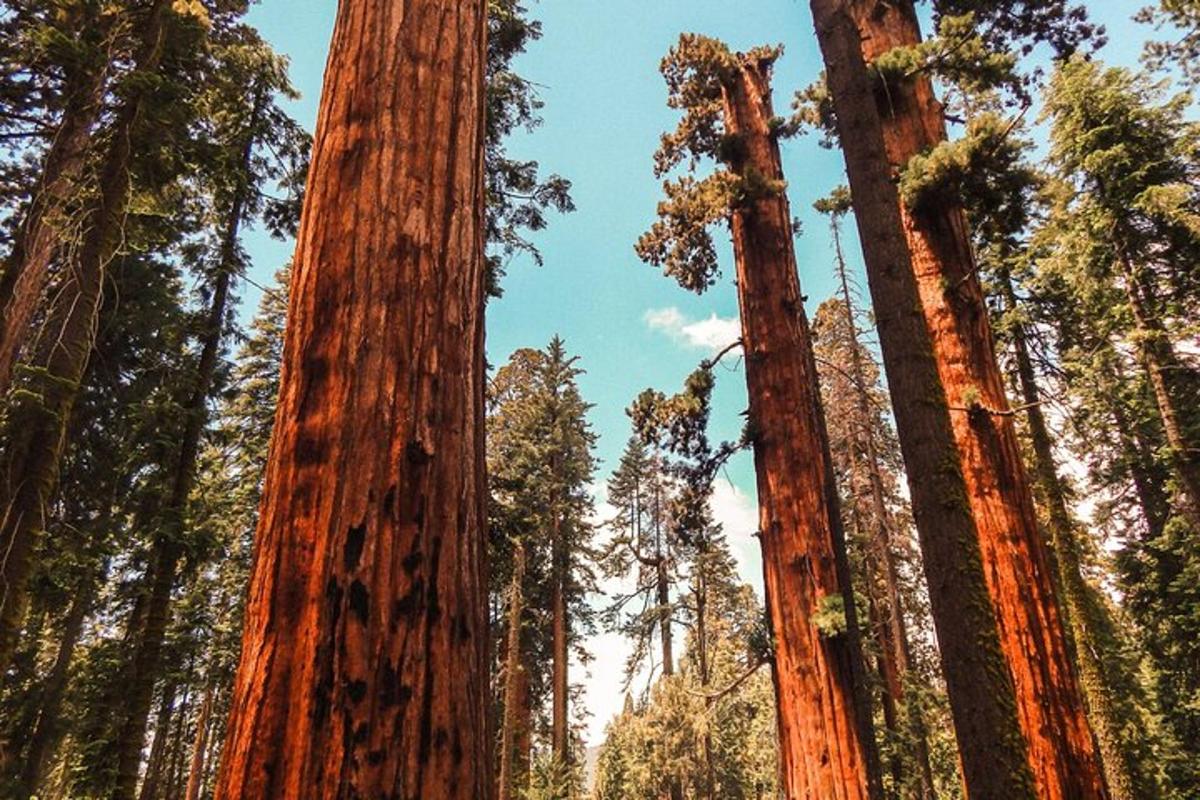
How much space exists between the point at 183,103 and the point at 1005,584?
34.2 feet

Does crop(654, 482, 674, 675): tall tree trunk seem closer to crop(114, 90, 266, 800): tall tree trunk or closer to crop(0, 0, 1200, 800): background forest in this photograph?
crop(0, 0, 1200, 800): background forest

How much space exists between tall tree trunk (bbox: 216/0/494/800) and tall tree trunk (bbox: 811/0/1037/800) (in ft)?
11.1

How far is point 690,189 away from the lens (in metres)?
8.29

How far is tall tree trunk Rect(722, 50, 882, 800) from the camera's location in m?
5.41

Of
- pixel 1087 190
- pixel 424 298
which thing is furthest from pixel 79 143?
pixel 1087 190

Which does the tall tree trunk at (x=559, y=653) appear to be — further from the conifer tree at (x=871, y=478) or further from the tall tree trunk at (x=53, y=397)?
the tall tree trunk at (x=53, y=397)

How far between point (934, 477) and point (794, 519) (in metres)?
2.32

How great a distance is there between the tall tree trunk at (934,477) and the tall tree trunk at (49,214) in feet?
24.2

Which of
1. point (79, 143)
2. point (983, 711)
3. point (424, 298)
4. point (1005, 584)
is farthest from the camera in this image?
point (79, 143)

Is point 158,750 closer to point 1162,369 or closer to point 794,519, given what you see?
point 794,519

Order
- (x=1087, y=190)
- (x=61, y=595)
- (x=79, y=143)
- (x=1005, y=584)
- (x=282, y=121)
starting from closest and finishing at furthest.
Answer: (x=1005, y=584) → (x=79, y=143) → (x=61, y=595) → (x=282, y=121) → (x=1087, y=190)

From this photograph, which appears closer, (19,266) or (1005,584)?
(1005,584)

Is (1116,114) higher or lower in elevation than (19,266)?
higher

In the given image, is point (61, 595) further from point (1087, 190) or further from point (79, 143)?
point (1087, 190)
